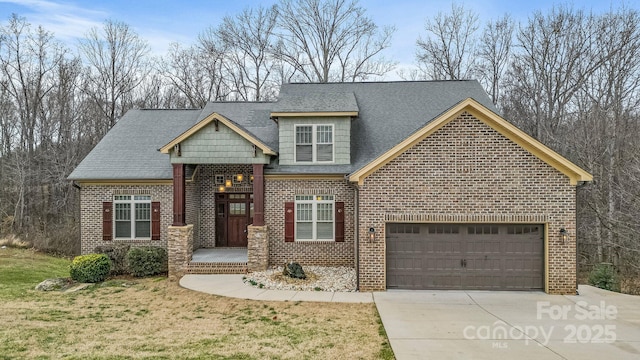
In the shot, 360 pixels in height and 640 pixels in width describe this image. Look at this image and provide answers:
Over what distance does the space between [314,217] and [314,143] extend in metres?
2.80

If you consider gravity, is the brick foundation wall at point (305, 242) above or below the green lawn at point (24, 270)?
above

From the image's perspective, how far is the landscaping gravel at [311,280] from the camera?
38.0 feet

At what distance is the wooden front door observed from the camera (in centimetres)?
1608

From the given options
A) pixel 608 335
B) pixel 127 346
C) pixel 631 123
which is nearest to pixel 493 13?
pixel 631 123

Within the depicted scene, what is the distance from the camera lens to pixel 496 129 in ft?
36.3

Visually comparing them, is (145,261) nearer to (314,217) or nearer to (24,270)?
(24,270)

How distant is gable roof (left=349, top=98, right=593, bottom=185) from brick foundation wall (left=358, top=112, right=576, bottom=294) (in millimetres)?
133

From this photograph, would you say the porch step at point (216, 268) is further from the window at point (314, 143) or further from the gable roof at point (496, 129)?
the gable roof at point (496, 129)

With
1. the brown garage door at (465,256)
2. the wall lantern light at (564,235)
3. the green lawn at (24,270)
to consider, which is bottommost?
the green lawn at (24,270)

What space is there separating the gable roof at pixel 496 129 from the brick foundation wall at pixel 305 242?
3330 millimetres

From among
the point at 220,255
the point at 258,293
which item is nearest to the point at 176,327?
the point at 258,293

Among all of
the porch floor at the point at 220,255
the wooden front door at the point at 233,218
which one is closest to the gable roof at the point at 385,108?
the wooden front door at the point at 233,218

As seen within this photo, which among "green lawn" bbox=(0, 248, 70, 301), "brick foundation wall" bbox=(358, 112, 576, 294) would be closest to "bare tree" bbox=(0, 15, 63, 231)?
"green lawn" bbox=(0, 248, 70, 301)

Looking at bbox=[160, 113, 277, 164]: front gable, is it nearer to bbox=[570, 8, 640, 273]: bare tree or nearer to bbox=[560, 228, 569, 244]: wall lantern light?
bbox=[560, 228, 569, 244]: wall lantern light
